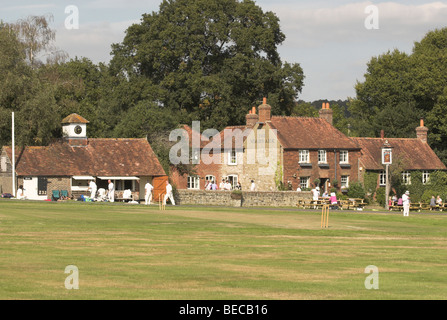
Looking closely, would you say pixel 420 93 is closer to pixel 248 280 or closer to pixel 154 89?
pixel 154 89

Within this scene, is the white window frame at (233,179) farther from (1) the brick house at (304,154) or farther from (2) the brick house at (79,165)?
(2) the brick house at (79,165)

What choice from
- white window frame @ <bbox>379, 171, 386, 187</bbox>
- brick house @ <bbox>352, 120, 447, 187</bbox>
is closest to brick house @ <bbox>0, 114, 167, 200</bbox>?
brick house @ <bbox>352, 120, 447, 187</bbox>

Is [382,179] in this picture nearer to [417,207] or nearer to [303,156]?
[303,156]

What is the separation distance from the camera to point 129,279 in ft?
62.0

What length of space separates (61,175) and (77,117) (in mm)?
6772

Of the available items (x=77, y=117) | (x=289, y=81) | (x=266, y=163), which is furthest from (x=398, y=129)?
(x=77, y=117)

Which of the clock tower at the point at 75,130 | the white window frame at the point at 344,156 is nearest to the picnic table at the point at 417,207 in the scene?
the white window frame at the point at 344,156

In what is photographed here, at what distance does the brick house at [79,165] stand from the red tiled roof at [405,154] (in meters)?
19.1

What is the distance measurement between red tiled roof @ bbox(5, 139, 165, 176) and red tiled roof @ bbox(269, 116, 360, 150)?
35.9 ft

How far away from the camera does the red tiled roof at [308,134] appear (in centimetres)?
7388

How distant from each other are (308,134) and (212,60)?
668 inches

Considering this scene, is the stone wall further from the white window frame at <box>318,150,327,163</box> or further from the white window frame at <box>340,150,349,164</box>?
the white window frame at <box>340,150,349,164</box>

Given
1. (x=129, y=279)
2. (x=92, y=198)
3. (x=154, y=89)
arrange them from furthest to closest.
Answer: (x=154, y=89) → (x=92, y=198) → (x=129, y=279)

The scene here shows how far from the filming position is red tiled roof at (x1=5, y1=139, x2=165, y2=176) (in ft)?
222
